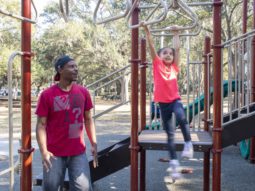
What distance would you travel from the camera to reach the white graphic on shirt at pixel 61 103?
296cm

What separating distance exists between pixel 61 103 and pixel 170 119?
3.75 feet

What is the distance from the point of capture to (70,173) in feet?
10.0

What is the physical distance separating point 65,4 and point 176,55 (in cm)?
116

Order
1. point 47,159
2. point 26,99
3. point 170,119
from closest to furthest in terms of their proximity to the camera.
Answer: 1. point 47,159
2. point 26,99
3. point 170,119

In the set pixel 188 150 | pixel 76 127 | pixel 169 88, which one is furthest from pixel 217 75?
pixel 76 127

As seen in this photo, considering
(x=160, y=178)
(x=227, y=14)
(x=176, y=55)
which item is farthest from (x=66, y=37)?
(x=176, y=55)

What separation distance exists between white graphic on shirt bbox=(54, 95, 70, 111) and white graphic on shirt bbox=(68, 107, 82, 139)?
78mm

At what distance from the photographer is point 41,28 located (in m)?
35.5

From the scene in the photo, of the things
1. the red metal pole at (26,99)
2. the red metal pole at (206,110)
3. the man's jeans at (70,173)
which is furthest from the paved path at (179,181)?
the man's jeans at (70,173)

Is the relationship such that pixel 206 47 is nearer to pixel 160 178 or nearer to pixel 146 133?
pixel 146 133

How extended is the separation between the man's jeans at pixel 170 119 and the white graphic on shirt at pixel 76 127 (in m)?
0.88

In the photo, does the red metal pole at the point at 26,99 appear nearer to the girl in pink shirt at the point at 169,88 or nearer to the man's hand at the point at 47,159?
the man's hand at the point at 47,159

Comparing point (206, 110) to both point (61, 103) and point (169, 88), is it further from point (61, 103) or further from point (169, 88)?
point (61, 103)

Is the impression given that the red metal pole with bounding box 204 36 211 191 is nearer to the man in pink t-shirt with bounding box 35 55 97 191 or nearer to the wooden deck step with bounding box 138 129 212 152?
the wooden deck step with bounding box 138 129 212 152
